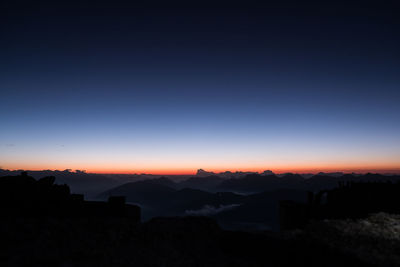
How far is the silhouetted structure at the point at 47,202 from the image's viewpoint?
11.2 metres

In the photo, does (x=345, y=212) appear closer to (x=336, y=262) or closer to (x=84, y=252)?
(x=336, y=262)

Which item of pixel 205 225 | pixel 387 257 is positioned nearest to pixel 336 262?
pixel 387 257

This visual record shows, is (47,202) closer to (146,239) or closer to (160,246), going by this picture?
(146,239)

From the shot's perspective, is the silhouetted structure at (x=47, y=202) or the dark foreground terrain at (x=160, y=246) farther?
the silhouetted structure at (x=47, y=202)

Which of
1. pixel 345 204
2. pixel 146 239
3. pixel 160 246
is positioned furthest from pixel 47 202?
pixel 345 204

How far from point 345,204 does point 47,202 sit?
17.7m

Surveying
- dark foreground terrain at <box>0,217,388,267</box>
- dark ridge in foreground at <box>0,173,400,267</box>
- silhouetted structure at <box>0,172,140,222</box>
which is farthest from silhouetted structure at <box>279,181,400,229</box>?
silhouetted structure at <box>0,172,140,222</box>

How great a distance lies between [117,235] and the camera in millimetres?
9883

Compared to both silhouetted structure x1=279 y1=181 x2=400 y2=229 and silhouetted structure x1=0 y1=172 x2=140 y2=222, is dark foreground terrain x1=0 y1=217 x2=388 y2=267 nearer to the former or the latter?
silhouetted structure x1=0 y1=172 x2=140 y2=222

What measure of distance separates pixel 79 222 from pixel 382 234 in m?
14.6

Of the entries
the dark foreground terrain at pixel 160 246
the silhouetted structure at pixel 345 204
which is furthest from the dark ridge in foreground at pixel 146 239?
the silhouetted structure at pixel 345 204

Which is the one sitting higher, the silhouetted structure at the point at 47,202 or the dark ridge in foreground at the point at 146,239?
the silhouetted structure at the point at 47,202

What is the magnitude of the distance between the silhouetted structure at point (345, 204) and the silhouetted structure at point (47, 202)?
9795 millimetres

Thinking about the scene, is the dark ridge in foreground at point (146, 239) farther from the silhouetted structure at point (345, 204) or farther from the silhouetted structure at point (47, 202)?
the silhouetted structure at point (345, 204)
